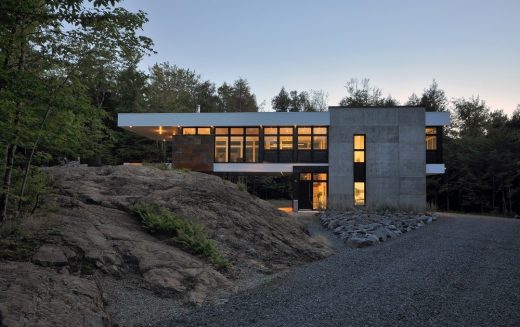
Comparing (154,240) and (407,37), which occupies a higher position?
(407,37)

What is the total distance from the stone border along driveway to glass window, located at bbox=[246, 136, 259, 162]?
651 cm

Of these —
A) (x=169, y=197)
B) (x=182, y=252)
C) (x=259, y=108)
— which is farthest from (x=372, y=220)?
(x=259, y=108)

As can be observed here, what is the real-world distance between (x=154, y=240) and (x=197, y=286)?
5.19ft

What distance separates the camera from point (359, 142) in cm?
2159

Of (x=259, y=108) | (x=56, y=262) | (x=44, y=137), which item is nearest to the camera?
(x=56, y=262)

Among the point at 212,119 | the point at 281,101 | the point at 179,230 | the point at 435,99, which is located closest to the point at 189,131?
the point at 212,119

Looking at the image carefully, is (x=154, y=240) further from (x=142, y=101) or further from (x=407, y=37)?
(x=142, y=101)

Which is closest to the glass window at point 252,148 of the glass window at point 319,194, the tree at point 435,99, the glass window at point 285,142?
the glass window at point 285,142

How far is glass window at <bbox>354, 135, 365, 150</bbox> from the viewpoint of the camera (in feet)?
70.6

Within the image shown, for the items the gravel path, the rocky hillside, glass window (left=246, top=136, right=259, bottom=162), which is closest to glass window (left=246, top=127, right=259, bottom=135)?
glass window (left=246, top=136, right=259, bottom=162)

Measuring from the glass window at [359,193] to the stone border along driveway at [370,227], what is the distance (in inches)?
135

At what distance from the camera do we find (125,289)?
4.75 metres

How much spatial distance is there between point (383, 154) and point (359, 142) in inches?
58.7

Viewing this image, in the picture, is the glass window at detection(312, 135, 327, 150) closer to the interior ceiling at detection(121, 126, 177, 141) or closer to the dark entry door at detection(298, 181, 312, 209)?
the dark entry door at detection(298, 181, 312, 209)
